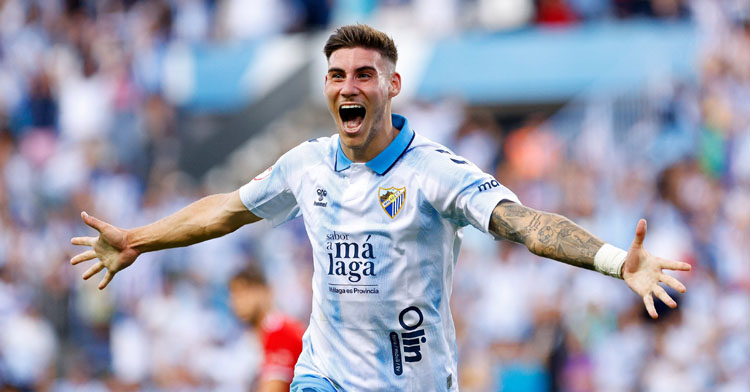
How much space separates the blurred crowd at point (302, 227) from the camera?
11172mm

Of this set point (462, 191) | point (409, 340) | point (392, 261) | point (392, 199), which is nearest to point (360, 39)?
point (392, 199)

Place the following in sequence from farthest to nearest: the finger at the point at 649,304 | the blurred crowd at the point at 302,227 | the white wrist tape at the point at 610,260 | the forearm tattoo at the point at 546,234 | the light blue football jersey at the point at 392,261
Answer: the blurred crowd at the point at 302,227 → the light blue football jersey at the point at 392,261 → the forearm tattoo at the point at 546,234 → the white wrist tape at the point at 610,260 → the finger at the point at 649,304

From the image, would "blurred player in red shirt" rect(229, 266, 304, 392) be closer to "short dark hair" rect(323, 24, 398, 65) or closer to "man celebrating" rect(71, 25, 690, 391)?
"man celebrating" rect(71, 25, 690, 391)

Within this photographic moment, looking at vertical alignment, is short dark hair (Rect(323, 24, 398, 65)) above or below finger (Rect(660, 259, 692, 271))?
above

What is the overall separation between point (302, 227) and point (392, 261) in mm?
9563

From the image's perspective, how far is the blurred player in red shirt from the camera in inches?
299

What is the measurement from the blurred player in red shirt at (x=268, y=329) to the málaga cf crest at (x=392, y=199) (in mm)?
2629

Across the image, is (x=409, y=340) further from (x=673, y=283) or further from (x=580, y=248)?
(x=673, y=283)

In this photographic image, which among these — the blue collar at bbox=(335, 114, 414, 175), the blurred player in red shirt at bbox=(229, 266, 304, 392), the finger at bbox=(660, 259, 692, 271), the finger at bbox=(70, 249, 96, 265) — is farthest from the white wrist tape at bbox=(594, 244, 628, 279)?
the blurred player in red shirt at bbox=(229, 266, 304, 392)

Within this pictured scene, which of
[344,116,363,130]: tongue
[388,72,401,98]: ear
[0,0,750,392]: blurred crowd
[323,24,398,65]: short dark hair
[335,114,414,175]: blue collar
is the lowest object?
[0,0,750,392]: blurred crowd

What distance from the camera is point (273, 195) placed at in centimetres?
573

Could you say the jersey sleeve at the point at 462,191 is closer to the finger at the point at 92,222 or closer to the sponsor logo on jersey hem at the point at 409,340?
the sponsor logo on jersey hem at the point at 409,340

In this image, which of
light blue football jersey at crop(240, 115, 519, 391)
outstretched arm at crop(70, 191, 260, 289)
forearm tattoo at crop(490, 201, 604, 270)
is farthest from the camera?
outstretched arm at crop(70, 191, 260, 289)

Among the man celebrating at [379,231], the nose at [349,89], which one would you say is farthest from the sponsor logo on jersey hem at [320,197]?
the nose at [349,89]
